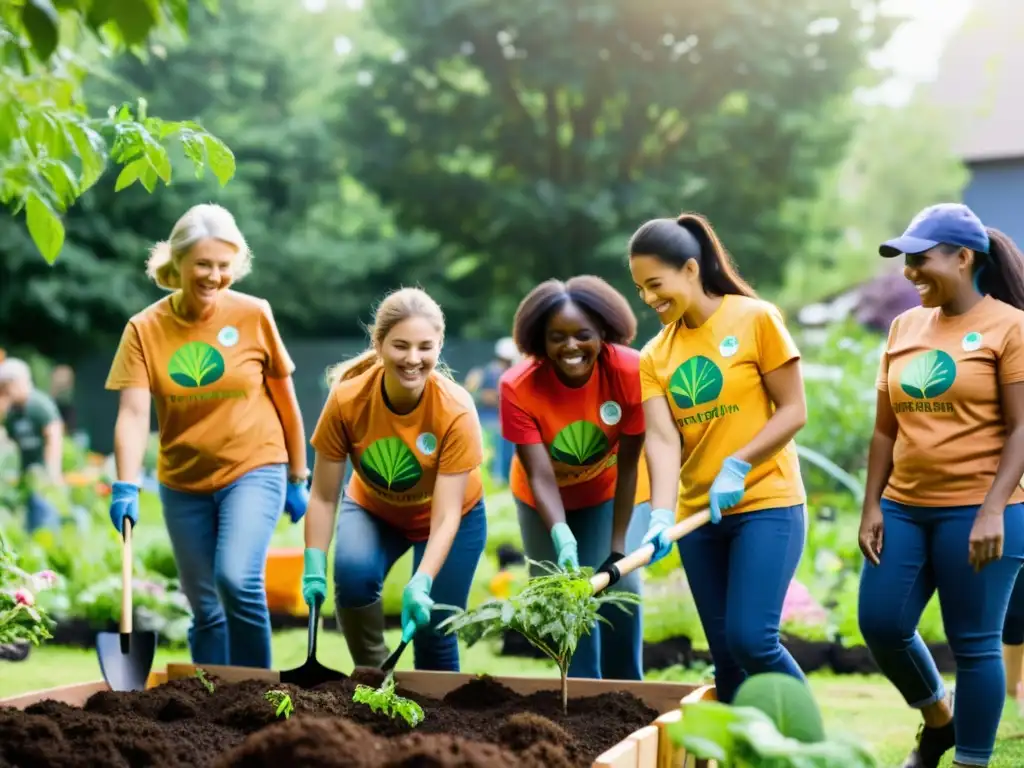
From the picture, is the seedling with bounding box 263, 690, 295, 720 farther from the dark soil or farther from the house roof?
the house roof

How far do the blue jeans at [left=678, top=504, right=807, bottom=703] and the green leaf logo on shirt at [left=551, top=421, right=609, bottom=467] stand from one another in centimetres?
48

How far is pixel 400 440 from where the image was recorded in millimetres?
3885

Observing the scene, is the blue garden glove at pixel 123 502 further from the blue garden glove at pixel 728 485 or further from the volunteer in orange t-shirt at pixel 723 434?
the blue garden glove at pixel 728 485

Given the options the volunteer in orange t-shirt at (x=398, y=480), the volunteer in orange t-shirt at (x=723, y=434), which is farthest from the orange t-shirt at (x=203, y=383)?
the volunteer in orange t-shirt at (x=723, y=434)

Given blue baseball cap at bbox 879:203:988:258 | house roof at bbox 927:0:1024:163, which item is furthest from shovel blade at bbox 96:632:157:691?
house roof at bbox 927:0:1024:163

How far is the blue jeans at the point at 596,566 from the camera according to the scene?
4.08 m

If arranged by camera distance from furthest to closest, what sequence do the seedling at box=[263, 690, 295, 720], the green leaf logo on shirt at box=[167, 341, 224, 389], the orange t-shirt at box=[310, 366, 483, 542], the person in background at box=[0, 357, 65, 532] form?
the person in background at box=[0, 357, 65, 532] < the green leaf logo on shirt at box=[167, 341, 224, 389] < the orange t-shirt at box=[310, 366, 483, 542] < the seedling at box=[263, 690, 295, 720]

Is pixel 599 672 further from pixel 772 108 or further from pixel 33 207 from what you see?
pixel 772 108

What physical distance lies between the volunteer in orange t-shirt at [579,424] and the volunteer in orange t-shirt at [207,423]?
0.88 metres

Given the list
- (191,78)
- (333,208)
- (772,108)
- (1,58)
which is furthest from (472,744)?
(333,208)

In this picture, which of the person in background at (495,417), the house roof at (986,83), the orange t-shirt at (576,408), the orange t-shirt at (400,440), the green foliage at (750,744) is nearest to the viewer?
the green foliage at (750,744)

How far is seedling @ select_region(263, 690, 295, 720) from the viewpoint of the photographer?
322 centimetres

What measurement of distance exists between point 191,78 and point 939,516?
1597cm

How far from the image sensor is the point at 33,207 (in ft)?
8.69
